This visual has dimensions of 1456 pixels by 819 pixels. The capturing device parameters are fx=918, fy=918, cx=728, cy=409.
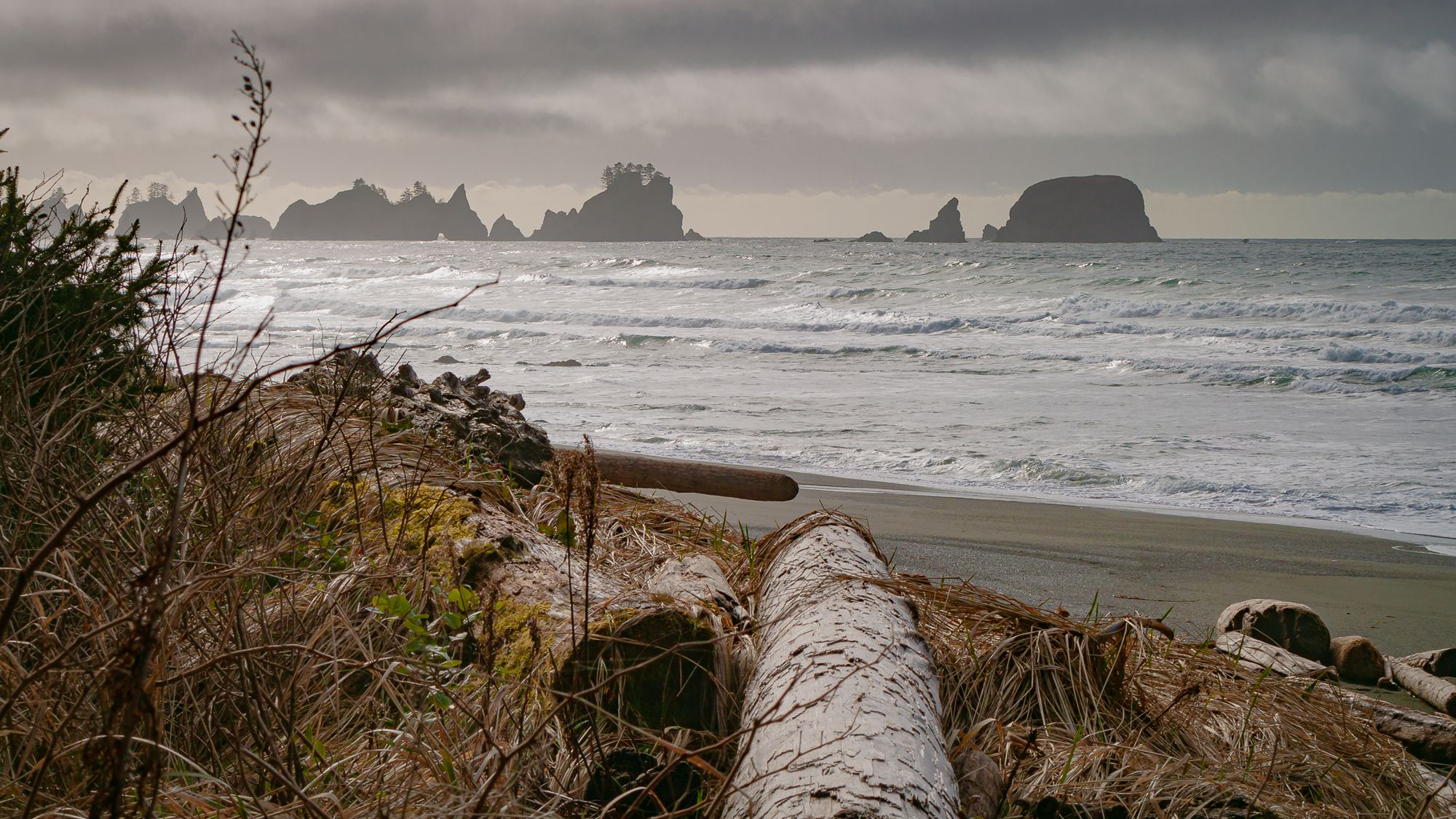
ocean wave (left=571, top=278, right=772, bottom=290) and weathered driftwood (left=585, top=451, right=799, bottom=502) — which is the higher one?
ocean wave (left=571, top=278, right=772, bottom=290)

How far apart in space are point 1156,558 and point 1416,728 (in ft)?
9.76

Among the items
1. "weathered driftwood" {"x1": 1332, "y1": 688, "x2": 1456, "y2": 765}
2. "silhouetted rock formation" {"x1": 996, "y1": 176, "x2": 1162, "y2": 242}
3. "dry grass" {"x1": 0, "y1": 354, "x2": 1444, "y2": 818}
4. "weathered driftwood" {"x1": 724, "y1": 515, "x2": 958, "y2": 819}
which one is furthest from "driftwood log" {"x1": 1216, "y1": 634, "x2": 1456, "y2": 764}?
"silhouetted rock formation" {"x1": 996, "y1": 176, "x2": 1162, "y2": 242}

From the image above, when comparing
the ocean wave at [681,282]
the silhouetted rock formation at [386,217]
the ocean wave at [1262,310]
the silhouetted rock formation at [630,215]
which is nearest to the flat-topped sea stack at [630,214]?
the silhouetted rock formation at [630,215]

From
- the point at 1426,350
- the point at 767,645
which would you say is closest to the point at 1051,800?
the point at 767,645

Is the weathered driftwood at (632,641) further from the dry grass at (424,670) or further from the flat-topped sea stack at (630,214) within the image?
the flat-topped sea stack at (630,214)

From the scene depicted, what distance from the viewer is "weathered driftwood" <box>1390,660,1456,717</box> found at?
3.97m

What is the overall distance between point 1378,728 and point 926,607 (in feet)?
5.90

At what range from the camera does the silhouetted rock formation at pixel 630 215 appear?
168 metres

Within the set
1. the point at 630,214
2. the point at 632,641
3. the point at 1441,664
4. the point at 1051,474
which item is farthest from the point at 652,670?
the point at 630,214

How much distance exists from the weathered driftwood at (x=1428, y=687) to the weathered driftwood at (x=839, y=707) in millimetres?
2626

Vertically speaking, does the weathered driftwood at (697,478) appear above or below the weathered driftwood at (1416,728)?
above

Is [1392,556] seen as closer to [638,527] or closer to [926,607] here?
[926,607]

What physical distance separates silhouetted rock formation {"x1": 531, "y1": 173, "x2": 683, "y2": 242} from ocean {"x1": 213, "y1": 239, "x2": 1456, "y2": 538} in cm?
12731

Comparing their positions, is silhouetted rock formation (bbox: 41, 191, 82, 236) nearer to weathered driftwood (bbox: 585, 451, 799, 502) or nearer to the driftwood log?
weathered driftwood (bbox: 585, 451, 799, 502)
